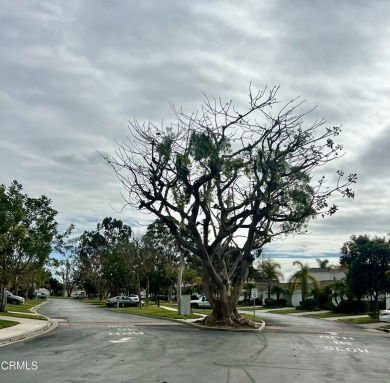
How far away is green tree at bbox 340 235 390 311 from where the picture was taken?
44062 millimetres

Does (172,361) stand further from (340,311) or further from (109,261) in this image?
(109,261)

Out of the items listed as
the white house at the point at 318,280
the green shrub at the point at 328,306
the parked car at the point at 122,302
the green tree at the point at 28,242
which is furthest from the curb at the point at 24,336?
the white house at the point at 318,280

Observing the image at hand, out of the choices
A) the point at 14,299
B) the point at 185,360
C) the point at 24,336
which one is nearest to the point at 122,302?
the point at 14,299

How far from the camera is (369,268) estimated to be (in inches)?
1745

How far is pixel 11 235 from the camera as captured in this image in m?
29.9

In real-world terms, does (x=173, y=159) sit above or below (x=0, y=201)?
above

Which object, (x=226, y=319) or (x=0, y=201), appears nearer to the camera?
(x=0, y=201)

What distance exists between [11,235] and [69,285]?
96.0 metres

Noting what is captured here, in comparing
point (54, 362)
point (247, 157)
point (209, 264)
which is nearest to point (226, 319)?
point (209, 264)

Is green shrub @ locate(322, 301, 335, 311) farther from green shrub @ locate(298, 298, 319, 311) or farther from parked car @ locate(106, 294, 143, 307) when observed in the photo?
parked car @ locate(106, 294, 143, 307)

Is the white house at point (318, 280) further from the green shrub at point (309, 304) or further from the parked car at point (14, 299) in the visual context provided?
the parked car at point (14, 299)

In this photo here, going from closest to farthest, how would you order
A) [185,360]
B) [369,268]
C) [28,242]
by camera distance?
[185,360] < [28,242] < [369,268]

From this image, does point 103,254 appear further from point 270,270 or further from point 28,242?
point 28,242

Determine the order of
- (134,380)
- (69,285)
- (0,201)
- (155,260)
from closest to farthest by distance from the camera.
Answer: (134,380) → (0,201) → (155,260) → (69,285)
